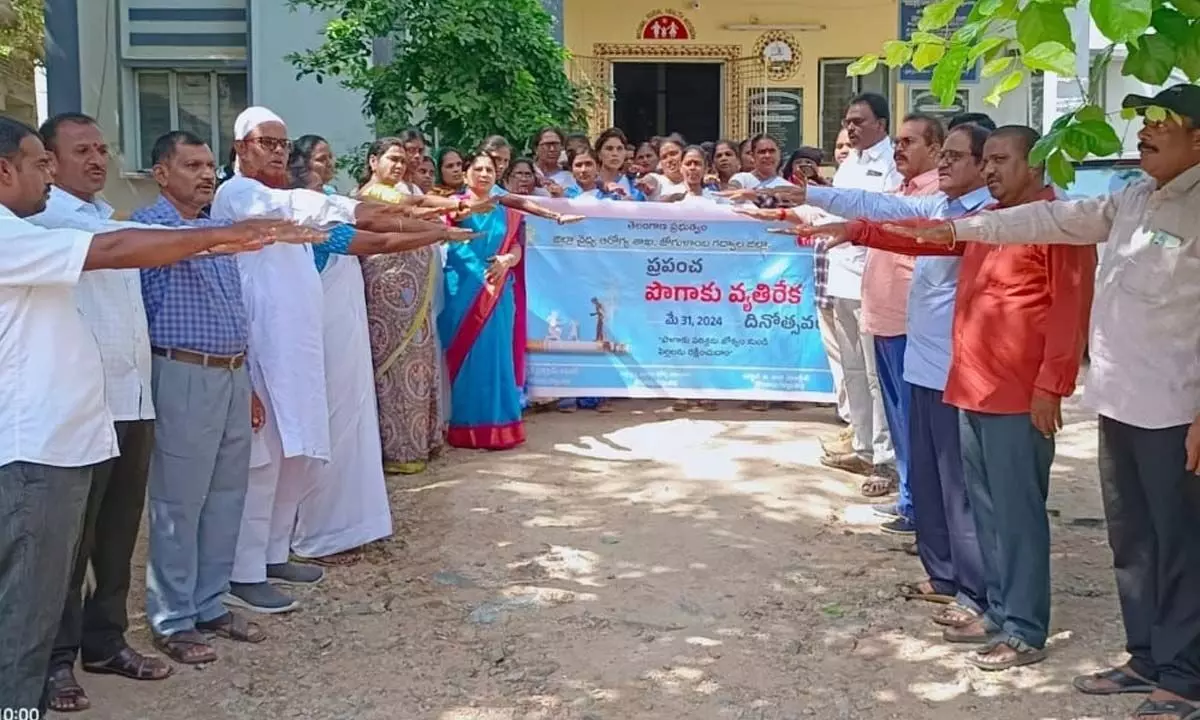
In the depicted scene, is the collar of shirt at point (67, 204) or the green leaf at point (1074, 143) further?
the collar of shirt at point (67, 204)

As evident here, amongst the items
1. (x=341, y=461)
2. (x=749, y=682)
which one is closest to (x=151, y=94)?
(x=341, y=461)

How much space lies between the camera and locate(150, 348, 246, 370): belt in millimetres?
3998

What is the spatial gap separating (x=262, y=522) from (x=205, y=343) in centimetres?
100

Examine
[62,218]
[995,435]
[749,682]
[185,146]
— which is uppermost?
[185,146]

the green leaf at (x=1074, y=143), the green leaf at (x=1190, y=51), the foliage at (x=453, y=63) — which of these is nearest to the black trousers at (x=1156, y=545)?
the green leaf at (x=1074, y=143)

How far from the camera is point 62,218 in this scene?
3504 mm

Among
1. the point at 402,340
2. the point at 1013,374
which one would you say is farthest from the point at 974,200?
the point at 402,340

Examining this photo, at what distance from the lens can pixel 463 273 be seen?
693 cm

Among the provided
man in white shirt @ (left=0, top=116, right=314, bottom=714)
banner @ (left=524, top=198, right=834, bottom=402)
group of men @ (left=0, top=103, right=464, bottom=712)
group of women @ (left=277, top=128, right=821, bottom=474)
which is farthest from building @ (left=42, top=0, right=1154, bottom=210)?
man in white shirt @ (left=0, top=116, right=314, bottom=714)

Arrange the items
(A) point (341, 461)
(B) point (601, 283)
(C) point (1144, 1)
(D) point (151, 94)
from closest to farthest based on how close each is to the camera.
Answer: (C) point (1144, 1), (A) point (341, 461), (B) point (601, 283), (D) point (151, 94)

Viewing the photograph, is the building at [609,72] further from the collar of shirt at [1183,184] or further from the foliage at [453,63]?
the collar of shirt at [1183,184]

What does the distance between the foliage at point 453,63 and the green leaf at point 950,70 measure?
5314mm

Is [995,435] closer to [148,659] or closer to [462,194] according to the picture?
[148,659]

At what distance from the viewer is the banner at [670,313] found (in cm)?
770
